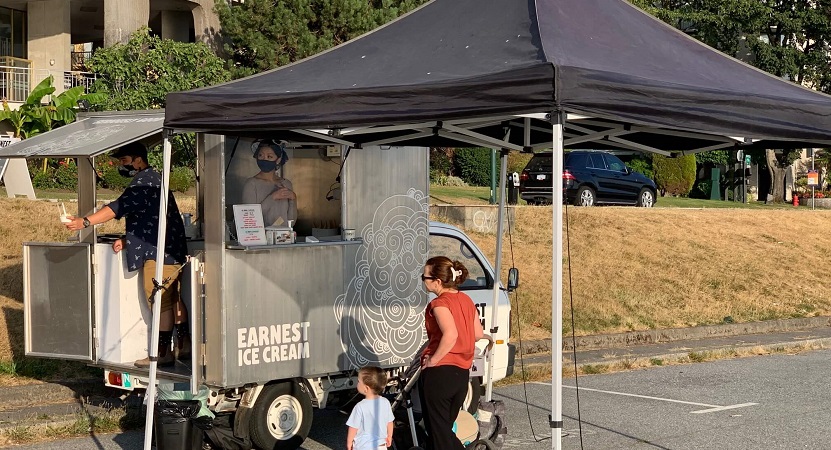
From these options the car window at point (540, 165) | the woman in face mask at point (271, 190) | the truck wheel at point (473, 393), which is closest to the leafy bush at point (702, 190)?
the car window at point (540, 165)

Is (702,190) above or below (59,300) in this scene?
above

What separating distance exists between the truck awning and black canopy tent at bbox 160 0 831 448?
1198 mm

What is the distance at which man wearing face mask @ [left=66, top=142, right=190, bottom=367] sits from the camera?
9172 mm

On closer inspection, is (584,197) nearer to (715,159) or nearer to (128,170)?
(128,170)

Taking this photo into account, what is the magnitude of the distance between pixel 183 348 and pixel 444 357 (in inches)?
119

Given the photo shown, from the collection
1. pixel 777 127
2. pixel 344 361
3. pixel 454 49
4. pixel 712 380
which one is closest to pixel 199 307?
pixel 344 361

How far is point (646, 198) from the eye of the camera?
96.4 ft

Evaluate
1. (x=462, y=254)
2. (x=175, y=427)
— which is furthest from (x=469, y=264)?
(x=175, y=427)

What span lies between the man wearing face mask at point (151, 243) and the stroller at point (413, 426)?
7.26 ft

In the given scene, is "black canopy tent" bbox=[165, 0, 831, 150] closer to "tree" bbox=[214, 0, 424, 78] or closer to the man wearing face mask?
the man wearing face mask

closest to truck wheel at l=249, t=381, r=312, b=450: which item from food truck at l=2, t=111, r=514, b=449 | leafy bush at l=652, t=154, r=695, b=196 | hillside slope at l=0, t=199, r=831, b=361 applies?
food truck at l=2, t=111, r=514, b=449

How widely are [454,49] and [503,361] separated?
4.18 metres

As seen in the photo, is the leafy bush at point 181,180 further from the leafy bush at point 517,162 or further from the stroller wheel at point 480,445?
the leafy bush at point 517,162

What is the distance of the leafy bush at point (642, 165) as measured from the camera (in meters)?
43.1
